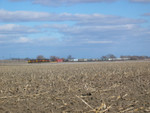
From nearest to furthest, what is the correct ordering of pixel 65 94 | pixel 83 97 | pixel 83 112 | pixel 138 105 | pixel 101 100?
1. pixel 83 112
2. pixel 138 105
3. pixel 101 100
4. pixel 83 97
5. pixel 65 94

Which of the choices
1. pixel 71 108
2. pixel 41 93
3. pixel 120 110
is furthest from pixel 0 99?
pixel 120 110

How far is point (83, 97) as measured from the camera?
13.3m

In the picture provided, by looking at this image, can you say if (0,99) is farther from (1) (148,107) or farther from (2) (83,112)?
(1) (148,107)

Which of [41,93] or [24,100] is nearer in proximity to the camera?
[24,100]

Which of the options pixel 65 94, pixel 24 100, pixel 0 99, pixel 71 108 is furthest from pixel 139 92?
pixel 0 99

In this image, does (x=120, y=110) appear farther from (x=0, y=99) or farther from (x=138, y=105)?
(x=0, y=99)

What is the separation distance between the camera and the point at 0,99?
13.4 m

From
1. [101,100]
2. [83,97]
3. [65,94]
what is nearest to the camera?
[101,100]

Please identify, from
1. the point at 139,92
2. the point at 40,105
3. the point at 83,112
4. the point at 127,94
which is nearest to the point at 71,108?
the point at 83,112

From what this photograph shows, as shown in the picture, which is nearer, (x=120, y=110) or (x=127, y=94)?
(x=120, y=110)

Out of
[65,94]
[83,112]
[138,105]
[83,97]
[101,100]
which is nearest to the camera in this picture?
[83,112]

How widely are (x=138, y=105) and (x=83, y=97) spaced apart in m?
2.90

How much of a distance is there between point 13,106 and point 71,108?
8.56 feet

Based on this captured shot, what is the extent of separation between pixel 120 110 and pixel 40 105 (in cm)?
345
